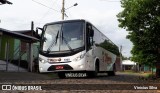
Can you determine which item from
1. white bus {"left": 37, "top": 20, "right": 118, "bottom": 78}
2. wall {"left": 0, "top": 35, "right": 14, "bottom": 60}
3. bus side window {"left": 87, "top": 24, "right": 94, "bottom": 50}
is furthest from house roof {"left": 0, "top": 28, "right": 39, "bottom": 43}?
bus side window {"left": 87, "top": 24, "right": 94, "bottom": 50}

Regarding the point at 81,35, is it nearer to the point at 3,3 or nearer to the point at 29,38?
the point at 3,3

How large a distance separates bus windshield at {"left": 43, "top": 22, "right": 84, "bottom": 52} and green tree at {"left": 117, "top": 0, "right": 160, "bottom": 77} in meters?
5.85

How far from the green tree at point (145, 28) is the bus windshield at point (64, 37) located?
5.85m

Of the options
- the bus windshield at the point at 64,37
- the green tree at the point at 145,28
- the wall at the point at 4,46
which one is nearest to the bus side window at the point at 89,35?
the bus windshield at the point at 64,37

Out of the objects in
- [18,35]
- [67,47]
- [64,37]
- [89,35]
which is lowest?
[67,47]

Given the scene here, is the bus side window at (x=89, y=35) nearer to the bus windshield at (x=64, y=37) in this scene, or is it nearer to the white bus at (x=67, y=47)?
the white bus at (x=67, y=47)

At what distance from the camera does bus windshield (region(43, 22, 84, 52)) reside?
1848 cm

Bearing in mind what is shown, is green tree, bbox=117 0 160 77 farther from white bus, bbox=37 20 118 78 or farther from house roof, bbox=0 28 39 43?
house roof, bbox=0 28 39 43

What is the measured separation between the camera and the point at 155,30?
77.7ft

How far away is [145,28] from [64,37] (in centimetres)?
756

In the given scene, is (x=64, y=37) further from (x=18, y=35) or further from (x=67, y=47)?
(x=18, y=35)

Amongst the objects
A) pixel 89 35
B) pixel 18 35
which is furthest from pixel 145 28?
pixel 18 35

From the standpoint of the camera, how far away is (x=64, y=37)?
18641 millimetres

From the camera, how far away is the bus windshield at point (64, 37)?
728 inches
